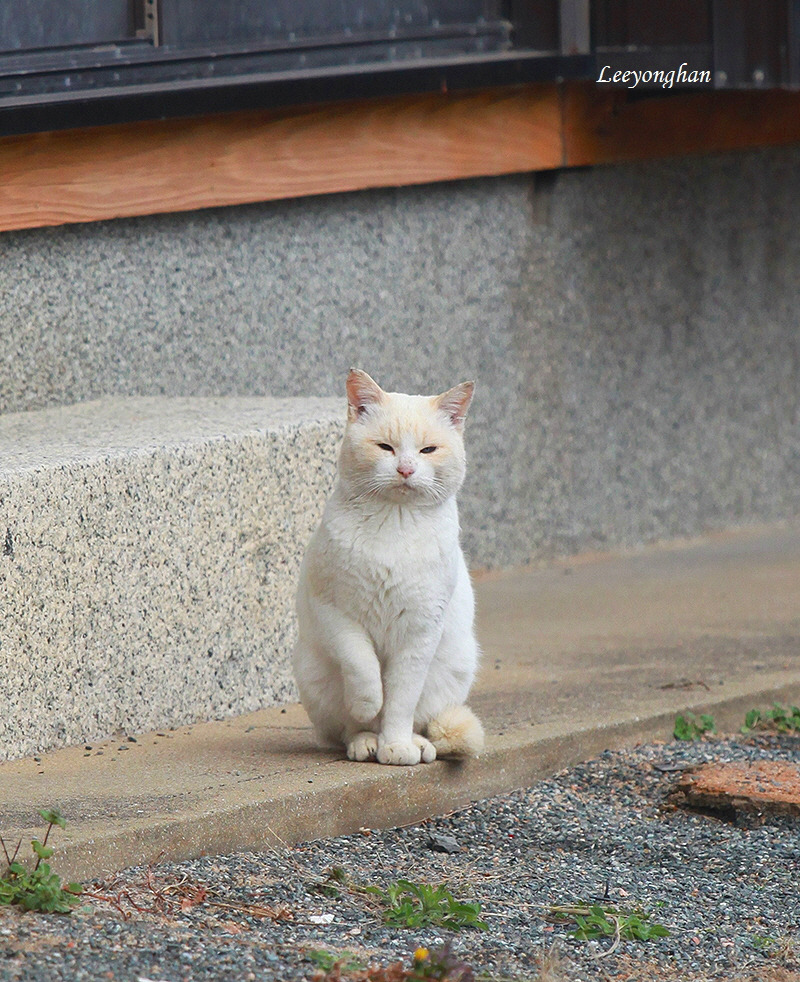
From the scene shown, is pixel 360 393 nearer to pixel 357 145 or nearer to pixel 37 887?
pixel 37 887

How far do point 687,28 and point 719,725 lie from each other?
9.65 ft

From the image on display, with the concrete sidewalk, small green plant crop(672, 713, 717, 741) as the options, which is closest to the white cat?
the concrete sidewalk

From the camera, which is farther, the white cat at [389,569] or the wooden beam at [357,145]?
the wooden beam at [357,145]

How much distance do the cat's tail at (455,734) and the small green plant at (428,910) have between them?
64 cm

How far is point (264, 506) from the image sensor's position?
4406mm

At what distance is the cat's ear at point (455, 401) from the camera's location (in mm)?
3609

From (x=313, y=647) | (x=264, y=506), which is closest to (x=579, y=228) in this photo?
(x=264, y=506)

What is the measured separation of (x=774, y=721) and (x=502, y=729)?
0.96 metres

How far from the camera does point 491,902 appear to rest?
319 cm

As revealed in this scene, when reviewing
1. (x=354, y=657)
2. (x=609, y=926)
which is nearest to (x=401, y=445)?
(x=354, y=657)

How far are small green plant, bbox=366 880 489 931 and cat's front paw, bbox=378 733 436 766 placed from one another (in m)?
0.59

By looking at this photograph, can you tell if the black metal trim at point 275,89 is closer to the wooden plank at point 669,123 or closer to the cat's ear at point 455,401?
the wooden plank at point 669,123

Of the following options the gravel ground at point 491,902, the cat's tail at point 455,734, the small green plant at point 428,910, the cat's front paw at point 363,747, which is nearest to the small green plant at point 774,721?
the gravel ground at point 491,902

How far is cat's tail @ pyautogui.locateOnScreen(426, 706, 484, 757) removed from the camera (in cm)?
371
